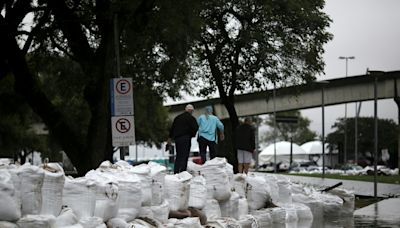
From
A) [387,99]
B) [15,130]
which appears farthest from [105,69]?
[387,99]

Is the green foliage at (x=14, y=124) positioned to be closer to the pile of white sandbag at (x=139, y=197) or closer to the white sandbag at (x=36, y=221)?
the pile of white sandbag at (x=139, y=197)

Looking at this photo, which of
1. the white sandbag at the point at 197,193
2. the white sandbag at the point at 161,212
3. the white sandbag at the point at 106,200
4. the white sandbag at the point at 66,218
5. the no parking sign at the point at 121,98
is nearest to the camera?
the white sandbag at the point at 66,218

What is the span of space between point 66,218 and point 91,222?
0.33 meters

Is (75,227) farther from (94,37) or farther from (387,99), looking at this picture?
(387,99)

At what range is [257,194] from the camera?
1180 centimetres

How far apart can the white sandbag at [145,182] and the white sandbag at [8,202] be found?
2.30 m

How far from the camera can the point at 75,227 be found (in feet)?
22.3

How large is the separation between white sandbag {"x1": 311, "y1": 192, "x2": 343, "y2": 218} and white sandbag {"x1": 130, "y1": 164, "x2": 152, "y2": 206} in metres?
6.53

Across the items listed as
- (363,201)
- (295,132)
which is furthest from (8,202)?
(295,132)

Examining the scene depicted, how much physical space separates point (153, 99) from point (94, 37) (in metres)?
4.64

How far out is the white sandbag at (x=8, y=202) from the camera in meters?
6.23

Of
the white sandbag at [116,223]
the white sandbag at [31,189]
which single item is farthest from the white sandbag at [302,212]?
the white sandbag at [31,189]

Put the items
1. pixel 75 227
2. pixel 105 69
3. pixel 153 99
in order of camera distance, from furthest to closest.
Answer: pixel 153 99, pixel 105 69, pixel 75 227

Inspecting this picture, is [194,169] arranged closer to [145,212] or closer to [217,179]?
[217,179]
